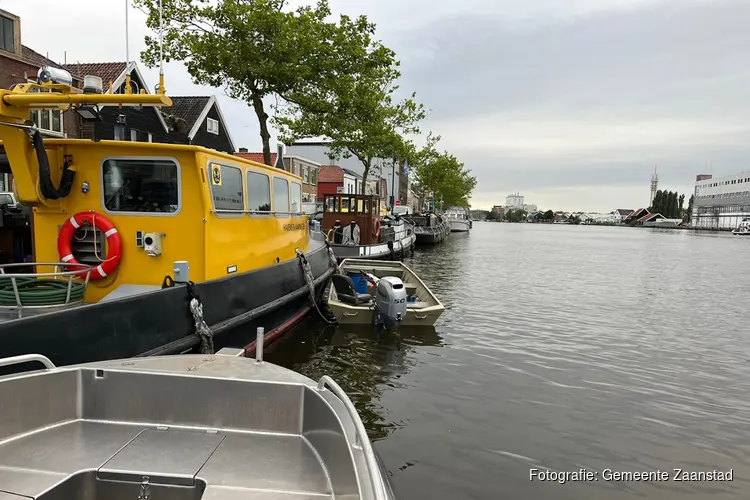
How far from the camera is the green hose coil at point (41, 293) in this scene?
15.7 feet

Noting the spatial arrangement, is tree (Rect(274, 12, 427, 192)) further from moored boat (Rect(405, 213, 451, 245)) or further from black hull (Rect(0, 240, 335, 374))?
moored boat (Rect(405, 213, 451, 245))

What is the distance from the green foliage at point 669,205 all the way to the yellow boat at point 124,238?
188970 millimetres

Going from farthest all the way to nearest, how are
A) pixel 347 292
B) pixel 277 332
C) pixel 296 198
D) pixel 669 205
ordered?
1. pixel 669 205
2. pixel 347 292
3. pixel 296 198
4. pixel 277 332

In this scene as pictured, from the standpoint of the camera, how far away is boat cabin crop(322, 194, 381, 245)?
2084 cm

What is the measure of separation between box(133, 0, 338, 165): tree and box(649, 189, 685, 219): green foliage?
181 meters

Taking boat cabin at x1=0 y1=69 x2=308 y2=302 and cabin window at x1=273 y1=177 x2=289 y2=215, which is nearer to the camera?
boat cabin at x1=0 y1=69 x2=308 y2=302

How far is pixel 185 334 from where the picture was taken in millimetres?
5828

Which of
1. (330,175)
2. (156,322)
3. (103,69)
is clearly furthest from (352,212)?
(330,175)

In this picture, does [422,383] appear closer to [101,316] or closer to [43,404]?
[101,316]

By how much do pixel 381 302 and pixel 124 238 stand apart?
529cm

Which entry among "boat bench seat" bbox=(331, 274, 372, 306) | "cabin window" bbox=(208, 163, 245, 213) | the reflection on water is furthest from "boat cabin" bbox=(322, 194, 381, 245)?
"cabin window" bbox=(208, 163, 245, 213)

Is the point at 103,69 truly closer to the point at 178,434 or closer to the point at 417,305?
the point at 417,305

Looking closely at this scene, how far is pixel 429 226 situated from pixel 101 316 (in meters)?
37.6

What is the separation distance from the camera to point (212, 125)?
33125mm
